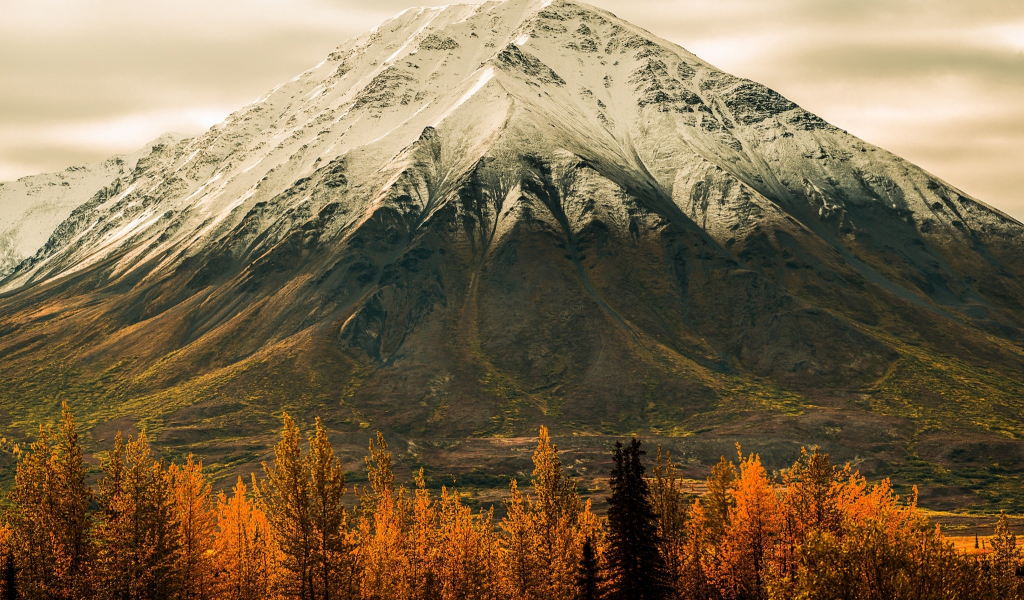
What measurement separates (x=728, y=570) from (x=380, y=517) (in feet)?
99.2

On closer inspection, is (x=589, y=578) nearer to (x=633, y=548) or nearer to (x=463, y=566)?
(x=633, y=548)

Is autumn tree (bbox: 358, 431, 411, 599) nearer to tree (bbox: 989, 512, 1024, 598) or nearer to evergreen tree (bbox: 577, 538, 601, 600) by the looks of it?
evergreen tree (bbox: 577, 538, 601, 600)

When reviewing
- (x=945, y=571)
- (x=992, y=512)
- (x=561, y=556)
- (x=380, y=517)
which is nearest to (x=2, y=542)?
(x=380, y=517)

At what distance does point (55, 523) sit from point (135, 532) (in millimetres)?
5301

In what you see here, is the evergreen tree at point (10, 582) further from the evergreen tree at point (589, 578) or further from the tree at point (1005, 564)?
the tree at point (1005, 564)

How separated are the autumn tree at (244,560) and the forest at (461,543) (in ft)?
0.50

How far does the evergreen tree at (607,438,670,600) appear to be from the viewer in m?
60.3

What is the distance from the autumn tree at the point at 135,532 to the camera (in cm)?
5491

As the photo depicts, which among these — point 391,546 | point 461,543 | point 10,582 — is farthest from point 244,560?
point 461,543

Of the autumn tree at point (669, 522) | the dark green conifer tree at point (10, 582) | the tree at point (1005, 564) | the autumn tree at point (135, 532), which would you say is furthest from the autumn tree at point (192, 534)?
the tree at point (1005, 564)

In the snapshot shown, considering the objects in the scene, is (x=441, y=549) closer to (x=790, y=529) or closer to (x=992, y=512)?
(x=790, y=529)

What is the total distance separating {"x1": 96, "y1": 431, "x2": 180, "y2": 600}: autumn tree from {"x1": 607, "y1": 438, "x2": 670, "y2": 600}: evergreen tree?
98.6 ft

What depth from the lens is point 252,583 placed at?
65375mm

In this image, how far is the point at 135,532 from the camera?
55375 mm
